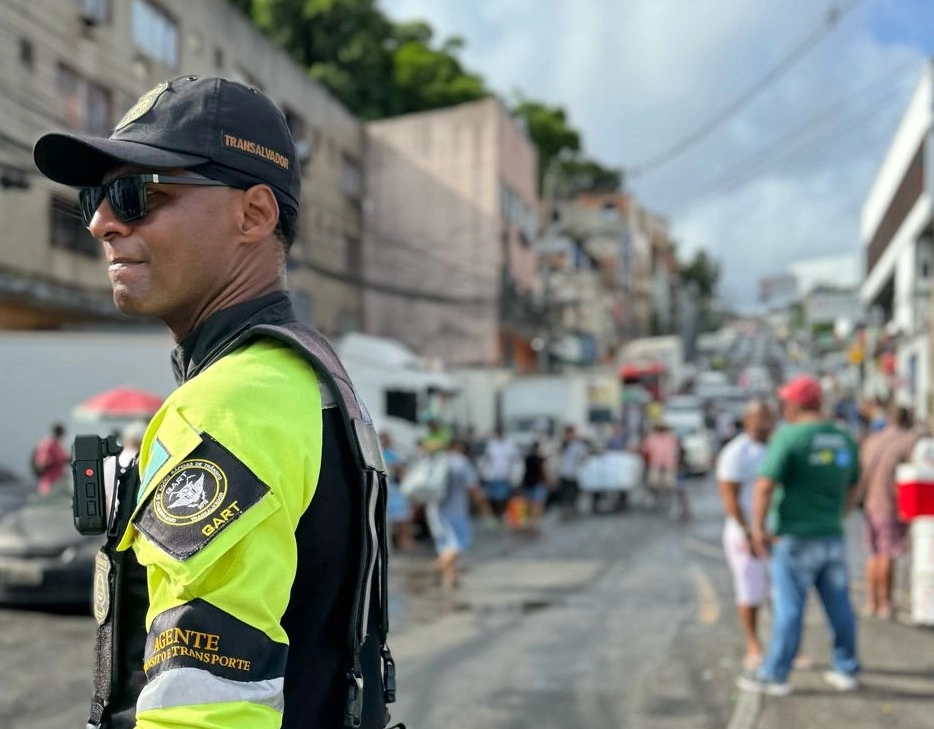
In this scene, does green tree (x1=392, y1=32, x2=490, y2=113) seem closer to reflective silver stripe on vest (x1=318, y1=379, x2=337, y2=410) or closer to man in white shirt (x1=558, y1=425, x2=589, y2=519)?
man in white shirt (x1=558, y1=425, x2=589, y2=519)

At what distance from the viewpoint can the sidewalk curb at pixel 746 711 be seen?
510 cm

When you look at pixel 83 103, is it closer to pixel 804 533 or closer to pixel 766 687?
pixel 804 533

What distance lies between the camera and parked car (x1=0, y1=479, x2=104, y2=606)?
8.16 meters

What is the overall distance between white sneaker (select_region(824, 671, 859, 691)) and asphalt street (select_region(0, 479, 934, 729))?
0.13 meters

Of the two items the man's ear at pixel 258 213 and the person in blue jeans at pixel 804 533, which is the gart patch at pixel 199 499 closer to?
the man's ear at pixel 258 213

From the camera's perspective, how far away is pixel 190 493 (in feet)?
4.03

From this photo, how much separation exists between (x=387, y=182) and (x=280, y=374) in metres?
32.0

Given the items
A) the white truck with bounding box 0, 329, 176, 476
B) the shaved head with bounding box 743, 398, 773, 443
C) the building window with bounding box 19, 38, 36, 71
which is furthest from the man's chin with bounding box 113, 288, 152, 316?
the building window with bounding box 19, 38, 36, 71

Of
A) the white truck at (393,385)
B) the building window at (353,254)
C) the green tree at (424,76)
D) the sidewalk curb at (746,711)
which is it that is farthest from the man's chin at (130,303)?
the green tree at (424,76)

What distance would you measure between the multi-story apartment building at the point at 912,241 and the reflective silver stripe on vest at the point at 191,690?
23349 millimetres

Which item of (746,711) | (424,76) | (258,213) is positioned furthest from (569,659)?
(424,76)

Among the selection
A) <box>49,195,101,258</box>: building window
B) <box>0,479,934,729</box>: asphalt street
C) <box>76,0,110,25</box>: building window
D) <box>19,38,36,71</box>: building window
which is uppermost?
<box>76,0,110,25</box>: building window

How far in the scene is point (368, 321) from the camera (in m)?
32.6

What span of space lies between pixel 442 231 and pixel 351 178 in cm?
349
